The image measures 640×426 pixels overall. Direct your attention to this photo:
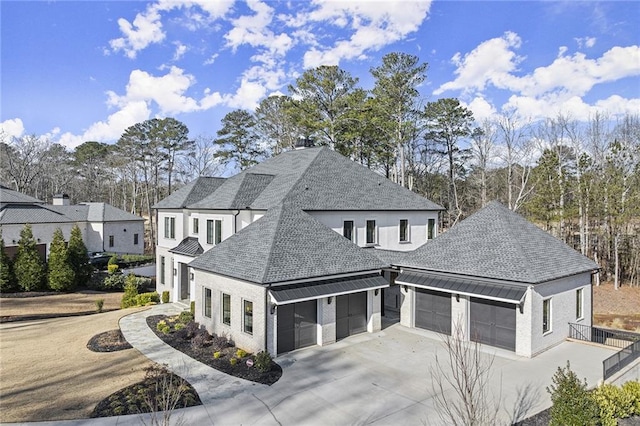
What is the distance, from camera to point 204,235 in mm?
24531

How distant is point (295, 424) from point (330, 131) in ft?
107

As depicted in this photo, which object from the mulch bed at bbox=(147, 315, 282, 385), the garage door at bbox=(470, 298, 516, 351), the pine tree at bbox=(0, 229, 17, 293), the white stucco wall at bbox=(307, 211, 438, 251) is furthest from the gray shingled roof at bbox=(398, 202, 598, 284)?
the pine tree at bbox=(0, 229, 17, 293)

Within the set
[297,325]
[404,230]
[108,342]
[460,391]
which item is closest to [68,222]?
[108,342]

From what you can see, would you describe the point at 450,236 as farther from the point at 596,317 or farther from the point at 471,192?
the point at 471,192

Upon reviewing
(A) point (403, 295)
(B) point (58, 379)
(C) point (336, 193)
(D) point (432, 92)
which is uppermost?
(D) point (432, 92)

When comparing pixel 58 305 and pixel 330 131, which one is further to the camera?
pixel 330 131

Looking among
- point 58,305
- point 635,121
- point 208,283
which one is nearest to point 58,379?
point 208,283

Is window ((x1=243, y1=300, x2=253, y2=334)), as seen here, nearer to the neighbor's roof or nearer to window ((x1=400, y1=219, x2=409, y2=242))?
the neighbor's roof

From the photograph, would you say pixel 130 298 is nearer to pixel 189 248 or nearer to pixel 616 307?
pixel 189 248

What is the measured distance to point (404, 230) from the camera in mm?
26141

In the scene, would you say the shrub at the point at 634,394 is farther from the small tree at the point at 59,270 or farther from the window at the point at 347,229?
the small tree at the point at 59,270

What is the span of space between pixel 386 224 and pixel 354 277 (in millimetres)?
7929

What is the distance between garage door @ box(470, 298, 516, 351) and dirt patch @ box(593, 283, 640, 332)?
1289 cm

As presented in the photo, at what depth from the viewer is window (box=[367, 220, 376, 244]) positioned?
23.9 meters
